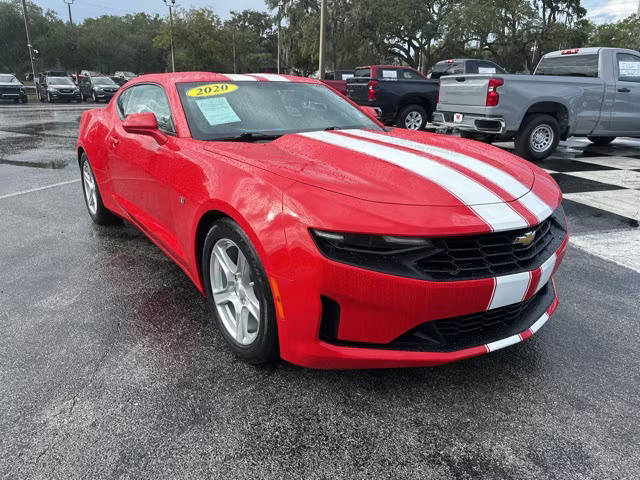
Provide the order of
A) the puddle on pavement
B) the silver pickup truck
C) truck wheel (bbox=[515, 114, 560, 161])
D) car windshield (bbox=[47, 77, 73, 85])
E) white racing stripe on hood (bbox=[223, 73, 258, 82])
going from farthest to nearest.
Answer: car windshield (bbox=[47, 77, 73, 85]) → truck wheel (bbox=[515, 114, 560, 161]) → the silver pickup truck → the puddle on pavement → white racing stripe on hood (bbox=[223, 73, 258, 82])

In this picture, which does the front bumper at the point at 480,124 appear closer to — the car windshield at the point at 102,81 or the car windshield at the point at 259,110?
the car windshield at the point at 259,110

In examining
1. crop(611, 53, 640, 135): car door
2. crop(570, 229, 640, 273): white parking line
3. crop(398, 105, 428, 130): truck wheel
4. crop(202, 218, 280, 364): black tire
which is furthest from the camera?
crop(398, 105, 428, 130): truck wheel

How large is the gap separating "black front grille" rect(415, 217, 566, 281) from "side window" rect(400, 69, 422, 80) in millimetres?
11223

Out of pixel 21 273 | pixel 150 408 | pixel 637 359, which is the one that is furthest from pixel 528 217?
A: pixel 21 273

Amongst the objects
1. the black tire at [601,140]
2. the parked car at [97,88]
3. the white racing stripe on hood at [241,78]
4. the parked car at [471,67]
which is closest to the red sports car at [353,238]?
the white racing stripe on hood at [241,78]

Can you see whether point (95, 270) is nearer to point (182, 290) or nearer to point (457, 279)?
point (182, 290)

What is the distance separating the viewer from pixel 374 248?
1.91 m

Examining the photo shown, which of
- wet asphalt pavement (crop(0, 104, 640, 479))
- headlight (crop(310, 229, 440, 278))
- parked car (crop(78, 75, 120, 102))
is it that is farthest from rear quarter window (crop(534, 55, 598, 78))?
parked car (crop(78, 75, 120, 102))

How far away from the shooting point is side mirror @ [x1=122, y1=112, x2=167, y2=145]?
2943 millimetres

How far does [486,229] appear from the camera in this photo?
1.94 metres

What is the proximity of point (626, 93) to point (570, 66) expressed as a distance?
3.56ft

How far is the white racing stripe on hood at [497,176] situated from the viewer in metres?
2.25

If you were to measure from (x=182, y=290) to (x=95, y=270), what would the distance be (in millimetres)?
805

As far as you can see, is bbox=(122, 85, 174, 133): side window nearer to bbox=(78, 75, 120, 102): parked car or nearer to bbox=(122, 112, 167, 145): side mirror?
bbox=(122, 112, 167, 145): side mirror
